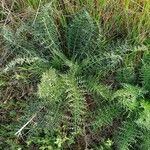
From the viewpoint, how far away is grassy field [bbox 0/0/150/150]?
2.85 metres

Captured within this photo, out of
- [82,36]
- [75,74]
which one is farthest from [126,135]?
[82,36]

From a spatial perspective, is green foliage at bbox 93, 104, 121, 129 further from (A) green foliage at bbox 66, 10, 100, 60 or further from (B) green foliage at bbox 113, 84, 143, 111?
(A) green foliage at bbox 66, 10, 100, 60

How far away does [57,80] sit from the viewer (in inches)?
112

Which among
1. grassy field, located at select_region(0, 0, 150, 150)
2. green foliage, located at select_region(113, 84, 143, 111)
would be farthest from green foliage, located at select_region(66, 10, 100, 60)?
green foliage, located at select_region(113, 84, 143, 111)

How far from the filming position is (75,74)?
9.55ft

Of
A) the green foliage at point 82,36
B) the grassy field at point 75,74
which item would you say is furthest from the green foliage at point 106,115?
the green foliage at point 82,36

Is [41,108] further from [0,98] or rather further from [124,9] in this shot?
[124,9]

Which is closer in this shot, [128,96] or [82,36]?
[128,96]

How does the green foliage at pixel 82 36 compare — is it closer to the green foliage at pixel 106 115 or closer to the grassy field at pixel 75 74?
the grassy field at pixel 75 74

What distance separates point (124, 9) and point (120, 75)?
0.48 metres

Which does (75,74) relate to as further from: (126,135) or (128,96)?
(126,135)

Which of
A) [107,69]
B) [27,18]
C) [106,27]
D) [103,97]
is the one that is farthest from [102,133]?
[27,18]

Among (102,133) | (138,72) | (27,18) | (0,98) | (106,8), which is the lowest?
(102,133)

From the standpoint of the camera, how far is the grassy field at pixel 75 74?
285 cm
